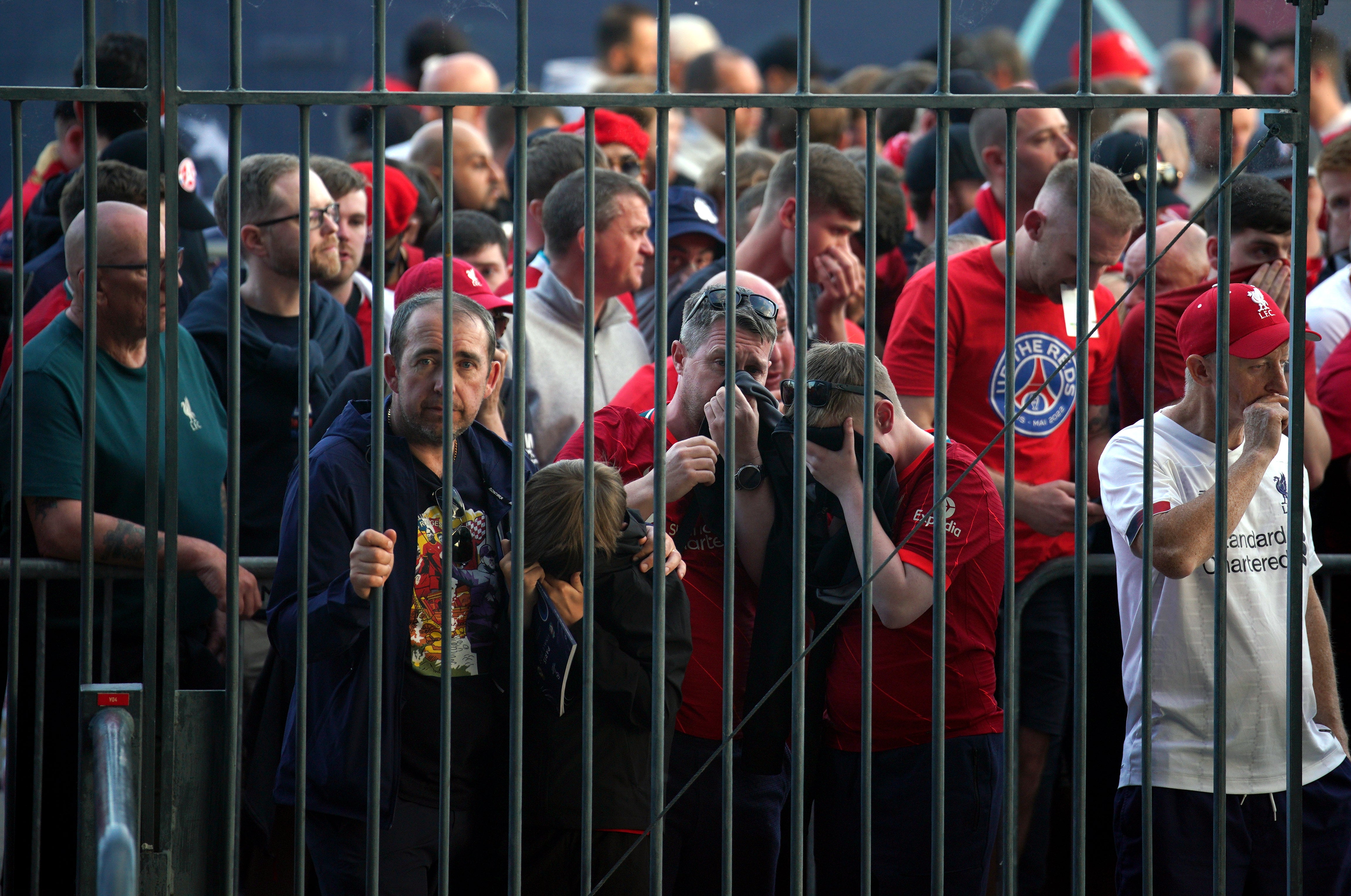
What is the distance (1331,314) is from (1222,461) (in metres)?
2.28

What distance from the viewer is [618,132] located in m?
6.19

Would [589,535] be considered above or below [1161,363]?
below

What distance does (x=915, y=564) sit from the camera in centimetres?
324

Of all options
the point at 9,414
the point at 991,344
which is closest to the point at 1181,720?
the point at 991,344

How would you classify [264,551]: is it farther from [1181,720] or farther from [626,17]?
[626,17]

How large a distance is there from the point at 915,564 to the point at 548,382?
1.73 meters

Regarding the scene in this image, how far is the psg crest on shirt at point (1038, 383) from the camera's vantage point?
426cm

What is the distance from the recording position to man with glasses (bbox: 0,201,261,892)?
141 inches

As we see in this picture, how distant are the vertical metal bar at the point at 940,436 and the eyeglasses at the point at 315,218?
2364 millimetres

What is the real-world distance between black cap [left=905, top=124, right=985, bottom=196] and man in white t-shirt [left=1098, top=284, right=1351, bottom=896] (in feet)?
9.40

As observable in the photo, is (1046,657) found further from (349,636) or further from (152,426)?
(152,426)

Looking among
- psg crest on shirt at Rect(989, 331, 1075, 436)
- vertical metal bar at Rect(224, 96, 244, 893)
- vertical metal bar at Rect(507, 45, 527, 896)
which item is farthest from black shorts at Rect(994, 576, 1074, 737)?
vertical metal bar at Rect(224, 96, 244, 893)

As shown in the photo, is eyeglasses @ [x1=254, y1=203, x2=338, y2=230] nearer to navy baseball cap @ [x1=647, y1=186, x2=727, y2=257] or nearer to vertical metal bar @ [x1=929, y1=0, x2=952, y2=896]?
navy baseball cap @ [x1=647, y1=186, x2=727, y2=257]

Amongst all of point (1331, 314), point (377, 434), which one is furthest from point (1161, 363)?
point (377, 434)
